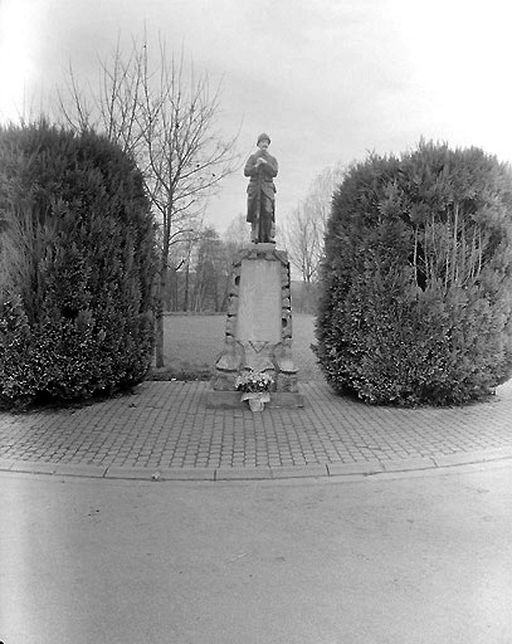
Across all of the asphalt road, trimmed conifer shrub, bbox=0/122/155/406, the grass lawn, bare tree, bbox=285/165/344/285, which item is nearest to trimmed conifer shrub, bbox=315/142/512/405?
bare tree, bbox=285/165/344/285

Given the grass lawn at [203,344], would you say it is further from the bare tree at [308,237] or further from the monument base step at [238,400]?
the monument base step at [238,400]

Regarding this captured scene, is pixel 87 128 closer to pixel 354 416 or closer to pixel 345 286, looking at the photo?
pixel 345 286

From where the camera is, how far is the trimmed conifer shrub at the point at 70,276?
3.37m

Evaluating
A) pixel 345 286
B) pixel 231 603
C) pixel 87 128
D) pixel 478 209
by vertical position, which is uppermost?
pixel 87 128

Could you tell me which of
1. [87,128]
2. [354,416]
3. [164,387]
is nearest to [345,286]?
[354,416]

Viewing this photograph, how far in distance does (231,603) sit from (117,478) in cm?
122

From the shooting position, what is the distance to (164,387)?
4.83 metres

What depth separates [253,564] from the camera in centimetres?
179

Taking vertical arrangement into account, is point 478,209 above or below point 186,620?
above

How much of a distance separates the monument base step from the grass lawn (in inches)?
51.7

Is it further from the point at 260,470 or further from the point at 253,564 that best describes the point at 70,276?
the point at 253,564

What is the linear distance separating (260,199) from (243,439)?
1990 millimetres

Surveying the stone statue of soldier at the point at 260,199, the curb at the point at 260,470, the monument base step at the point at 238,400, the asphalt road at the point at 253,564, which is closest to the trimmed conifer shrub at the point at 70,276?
the monument base step at the point at 238,400

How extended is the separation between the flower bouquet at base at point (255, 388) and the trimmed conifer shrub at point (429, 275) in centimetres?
84
